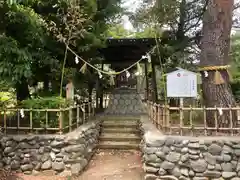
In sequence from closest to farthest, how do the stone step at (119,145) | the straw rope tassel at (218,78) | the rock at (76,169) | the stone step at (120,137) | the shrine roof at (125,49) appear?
the rock at (76,169) → the straw rope tassel at (218,78) → the stone step at (119,145) → the stone step at (120,137) → the shrine roof at (125,49)

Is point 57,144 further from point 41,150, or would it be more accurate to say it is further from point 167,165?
point 167,165

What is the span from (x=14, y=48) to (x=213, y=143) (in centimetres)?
498

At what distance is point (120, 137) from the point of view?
8.46m

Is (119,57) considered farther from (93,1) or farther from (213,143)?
(213,143)

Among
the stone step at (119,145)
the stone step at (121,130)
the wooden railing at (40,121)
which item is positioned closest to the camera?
the wooden railing at (40,121)

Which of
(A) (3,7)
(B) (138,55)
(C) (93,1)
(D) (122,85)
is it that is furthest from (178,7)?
(A) (3,7)

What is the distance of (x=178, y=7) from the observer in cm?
1138

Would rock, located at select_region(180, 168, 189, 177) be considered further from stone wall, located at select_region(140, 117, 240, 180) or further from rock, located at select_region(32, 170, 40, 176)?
rock, located at select_region(32, 170, 40, 176)

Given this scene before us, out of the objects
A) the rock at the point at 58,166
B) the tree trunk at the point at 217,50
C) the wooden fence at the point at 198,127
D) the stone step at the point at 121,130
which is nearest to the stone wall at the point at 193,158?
the wooden fence at the point at 198,127

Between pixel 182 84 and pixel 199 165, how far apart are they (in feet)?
7.05

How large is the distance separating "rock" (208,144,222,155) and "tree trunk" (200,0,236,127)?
1.42 meters

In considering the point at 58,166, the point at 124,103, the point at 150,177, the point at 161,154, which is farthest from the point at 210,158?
the point at 124,103

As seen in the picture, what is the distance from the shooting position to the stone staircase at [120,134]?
8125 millimetres

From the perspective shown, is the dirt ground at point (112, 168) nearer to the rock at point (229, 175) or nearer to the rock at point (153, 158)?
the rock at point (153, 158)
